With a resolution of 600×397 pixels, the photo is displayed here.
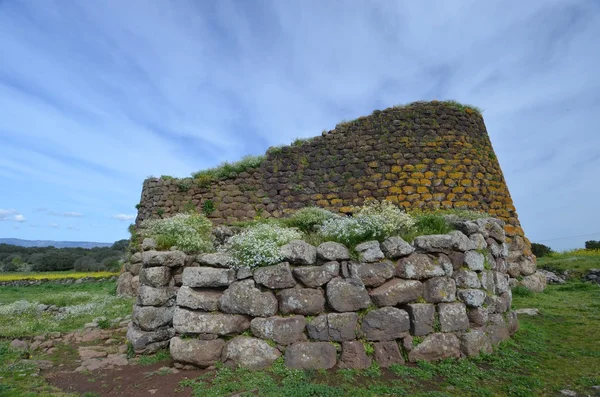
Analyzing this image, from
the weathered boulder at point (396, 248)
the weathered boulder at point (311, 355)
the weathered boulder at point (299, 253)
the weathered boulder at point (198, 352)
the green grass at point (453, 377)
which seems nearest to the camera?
the green grass at point (453, 377)

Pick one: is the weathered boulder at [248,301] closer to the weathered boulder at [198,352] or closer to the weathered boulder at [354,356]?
the weathered boulder at [198,352]

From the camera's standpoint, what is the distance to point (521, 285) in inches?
426

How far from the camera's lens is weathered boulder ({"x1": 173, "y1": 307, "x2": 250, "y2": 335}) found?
5.16 meters

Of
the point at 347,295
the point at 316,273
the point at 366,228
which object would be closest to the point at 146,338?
the point at 316,273

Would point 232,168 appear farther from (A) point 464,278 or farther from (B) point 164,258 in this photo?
(A) point 464,278

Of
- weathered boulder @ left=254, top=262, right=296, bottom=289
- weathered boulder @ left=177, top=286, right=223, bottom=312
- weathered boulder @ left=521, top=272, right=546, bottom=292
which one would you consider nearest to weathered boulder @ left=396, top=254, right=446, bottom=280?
weathered boulder @ left=254, top=262, right=296, bottom=289

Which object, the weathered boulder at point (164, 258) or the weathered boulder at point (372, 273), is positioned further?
the weathered boulder at point (164, 258)

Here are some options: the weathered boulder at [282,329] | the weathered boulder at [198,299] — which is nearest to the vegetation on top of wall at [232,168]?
the weathered boulder at [198,299]

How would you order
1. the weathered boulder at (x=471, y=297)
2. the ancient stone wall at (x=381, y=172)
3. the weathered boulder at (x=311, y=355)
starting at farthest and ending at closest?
the ancient stone wall at (x=381, y=172) < the weathered boulder at (x=471, y=297) < the weathered boulder at (x=311, y=355)

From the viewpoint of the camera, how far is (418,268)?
18.0ft

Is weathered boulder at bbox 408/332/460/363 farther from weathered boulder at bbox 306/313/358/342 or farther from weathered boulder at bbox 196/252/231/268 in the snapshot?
weathered boulder at bbox 196/252/231/268

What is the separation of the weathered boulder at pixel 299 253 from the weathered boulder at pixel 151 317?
8.13ft

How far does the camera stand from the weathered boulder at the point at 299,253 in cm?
538

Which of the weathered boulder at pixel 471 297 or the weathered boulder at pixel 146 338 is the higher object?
the weathered boulder at pixel 471 297
